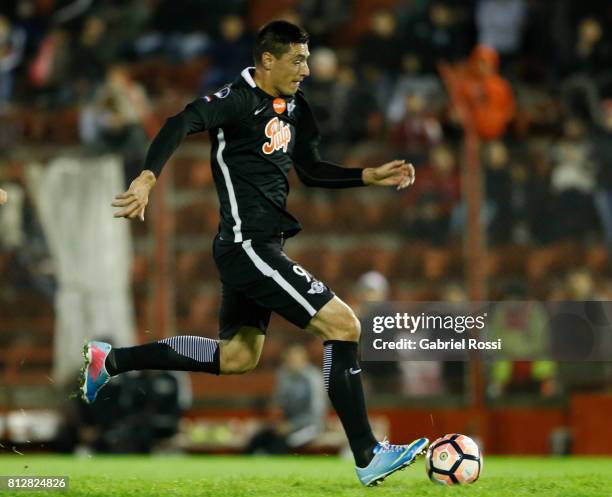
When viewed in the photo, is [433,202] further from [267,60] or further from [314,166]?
[267,60]

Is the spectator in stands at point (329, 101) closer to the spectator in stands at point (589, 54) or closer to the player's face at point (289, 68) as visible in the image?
the spectator in stands at point (589, 54)

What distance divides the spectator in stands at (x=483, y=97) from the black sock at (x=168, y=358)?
602 cm

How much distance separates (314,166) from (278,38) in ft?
2.60

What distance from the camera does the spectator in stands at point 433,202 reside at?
11945mm

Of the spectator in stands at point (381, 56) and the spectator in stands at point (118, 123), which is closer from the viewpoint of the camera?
the spectator in stands at point (118, 123)

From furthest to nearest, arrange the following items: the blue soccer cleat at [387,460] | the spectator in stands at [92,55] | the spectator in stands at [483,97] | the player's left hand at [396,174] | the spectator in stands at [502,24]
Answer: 1. the spectator in stands at [502,24]
2. the spectator in stands at [92,55]
3. the spectator in stands at [483,97]
4. the player's left hand at [396,174]
5. the blue soccer cleat at [387,460]

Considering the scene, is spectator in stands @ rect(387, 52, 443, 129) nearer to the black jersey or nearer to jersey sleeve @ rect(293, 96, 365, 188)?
jersey sleeve @ rect(293, 96, 365, 188)

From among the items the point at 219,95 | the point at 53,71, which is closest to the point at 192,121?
the point at 219,95

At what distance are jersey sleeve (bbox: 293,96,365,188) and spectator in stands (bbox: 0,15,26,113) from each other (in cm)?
955

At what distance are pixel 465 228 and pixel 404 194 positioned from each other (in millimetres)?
646

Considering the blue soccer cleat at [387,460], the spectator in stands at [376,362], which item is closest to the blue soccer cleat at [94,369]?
the blue soccer cleat at [387,460]

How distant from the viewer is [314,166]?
280 inches

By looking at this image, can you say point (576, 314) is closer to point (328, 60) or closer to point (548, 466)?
point (548, 466)

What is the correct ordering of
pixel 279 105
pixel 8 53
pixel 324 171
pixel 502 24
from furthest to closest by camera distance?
pixel 8 53 → pixel 502 24 → pixel 324 171 → pixel 279 105
